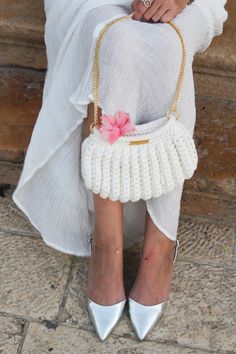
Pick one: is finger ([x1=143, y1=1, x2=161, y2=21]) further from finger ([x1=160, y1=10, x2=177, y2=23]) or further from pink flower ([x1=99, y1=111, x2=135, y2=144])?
pink flower ([x1=99, y1=111, x2=135, y2=144])

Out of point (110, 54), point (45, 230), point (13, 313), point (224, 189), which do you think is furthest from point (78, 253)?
point (110, 54)

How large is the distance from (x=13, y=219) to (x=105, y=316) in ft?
1.89

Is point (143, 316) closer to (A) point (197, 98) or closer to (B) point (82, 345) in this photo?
(B) point (82, 345)

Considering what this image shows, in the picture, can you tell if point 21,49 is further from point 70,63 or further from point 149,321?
point 149,321

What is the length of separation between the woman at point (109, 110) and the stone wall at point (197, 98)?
29 cm

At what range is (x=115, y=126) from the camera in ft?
5.07

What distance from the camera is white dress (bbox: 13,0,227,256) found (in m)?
1.59

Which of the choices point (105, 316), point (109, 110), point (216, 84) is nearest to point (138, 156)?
point (109, 110)

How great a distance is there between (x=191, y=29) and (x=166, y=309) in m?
0.86

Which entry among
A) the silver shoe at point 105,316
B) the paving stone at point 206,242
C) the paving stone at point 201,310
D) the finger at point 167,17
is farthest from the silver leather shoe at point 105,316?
the finger at point 167,17

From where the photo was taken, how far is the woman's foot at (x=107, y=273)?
6.09ft

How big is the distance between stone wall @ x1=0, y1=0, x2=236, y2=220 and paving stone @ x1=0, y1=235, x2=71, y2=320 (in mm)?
333

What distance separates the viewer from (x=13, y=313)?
76.0 inches

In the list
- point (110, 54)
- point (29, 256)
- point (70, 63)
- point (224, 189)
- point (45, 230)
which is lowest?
point (29, 256)
